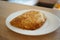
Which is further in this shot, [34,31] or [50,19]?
[50,19]

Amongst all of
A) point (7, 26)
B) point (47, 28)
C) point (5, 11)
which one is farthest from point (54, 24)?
point (5, 11)

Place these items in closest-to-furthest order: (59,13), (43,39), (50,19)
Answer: (43,39) < (50,19) < (59,13)

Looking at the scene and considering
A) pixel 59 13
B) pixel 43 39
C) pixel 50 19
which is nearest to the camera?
pixel 43 39

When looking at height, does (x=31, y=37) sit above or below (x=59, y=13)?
below

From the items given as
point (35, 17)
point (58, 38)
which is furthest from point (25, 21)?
point (58, 38)

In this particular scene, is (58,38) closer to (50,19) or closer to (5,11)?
(50,19)

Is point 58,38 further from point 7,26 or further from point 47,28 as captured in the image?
point 7,26

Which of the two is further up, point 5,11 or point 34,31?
point 5,11

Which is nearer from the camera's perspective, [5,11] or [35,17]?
[35,17]
